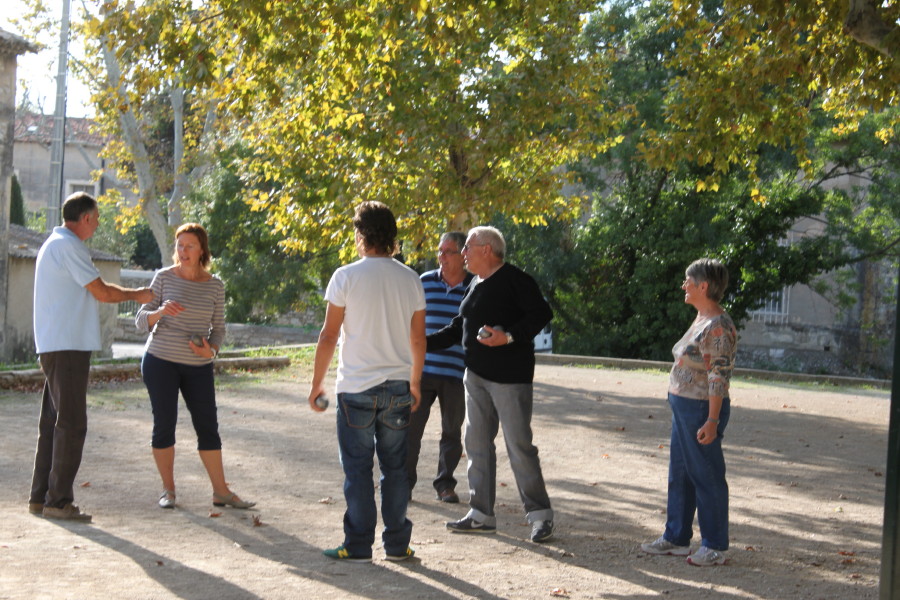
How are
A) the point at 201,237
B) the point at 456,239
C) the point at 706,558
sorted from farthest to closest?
the point at 456,239 < the point at 201,237 < the point at 706,558

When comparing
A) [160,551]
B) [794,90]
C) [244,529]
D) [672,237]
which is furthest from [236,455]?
[672,237]

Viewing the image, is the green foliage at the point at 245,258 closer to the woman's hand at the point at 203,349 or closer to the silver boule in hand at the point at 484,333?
the woman's hand at the point at 203,349

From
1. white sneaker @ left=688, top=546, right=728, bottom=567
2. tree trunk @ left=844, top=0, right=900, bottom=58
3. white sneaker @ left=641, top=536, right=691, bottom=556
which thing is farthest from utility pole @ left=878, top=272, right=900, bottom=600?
tree trunk @ left=844, top=0, right=900, bottom=58

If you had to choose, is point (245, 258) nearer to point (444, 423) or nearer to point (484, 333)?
point (444, 423)

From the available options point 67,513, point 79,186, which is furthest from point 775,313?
point 79,186

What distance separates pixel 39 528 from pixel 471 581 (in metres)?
2.74

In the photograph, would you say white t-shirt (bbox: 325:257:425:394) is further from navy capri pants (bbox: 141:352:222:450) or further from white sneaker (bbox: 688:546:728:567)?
white sneaker (bbox: 688:546:728:567)

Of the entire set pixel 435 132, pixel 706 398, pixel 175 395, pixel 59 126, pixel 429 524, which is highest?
pixel 59 126

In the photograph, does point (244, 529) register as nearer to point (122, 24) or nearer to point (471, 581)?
point (471, 581)

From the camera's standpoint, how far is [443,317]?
25.0 ft

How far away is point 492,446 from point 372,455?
119 centimetres

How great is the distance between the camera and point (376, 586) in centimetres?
547

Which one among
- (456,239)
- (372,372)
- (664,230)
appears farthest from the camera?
(664,230)

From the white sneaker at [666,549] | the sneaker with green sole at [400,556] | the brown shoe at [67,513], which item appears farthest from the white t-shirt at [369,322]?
the brown shoe at [67,513]
